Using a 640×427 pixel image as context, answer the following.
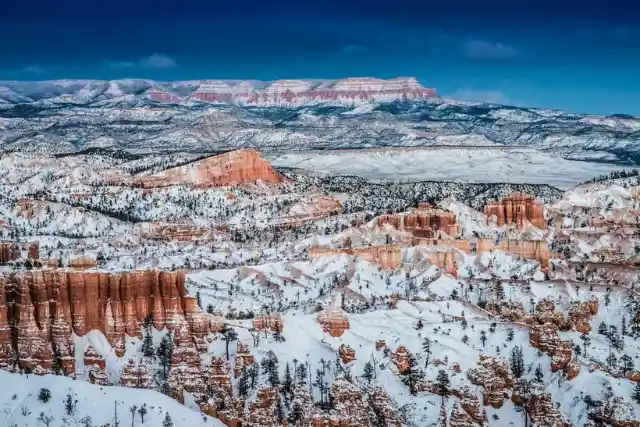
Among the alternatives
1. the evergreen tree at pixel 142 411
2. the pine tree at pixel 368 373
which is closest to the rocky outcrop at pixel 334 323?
the pine tree at pixel 368 373

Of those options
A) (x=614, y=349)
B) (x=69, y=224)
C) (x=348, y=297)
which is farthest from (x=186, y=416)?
(x=69, y=224)

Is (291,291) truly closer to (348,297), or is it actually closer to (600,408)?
(348,297)

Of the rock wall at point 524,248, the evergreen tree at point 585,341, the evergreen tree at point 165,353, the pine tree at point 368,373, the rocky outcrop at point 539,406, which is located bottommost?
the rocky outcrop at point 539,406

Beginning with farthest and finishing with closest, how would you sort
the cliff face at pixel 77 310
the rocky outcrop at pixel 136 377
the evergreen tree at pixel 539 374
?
the evergreen tree at pixel 539 374 → the cliff face at pixel 77 310 → the rocky outcrop at pixel 136 377

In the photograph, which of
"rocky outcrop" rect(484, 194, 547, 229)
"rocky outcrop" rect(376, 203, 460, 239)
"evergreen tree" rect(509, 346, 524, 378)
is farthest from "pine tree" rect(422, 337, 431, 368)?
"rocky outcrop" rect(484, 194, 547, 229)

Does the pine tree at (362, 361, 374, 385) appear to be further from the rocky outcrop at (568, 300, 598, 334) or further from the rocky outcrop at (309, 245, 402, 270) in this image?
the rocky outcrop at (309, 245, 402, 270)

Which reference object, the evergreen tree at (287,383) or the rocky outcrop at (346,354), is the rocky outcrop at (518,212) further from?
the evergreen tree at (287,383)

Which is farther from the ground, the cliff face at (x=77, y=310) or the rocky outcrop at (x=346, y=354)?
the cliff face at (x=77, y=310)
